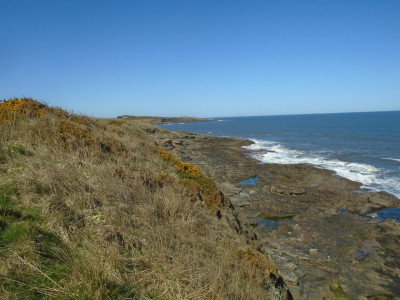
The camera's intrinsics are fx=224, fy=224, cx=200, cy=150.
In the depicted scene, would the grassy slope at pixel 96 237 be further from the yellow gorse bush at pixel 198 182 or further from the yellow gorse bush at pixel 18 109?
the yellow gorse bush at pixel 198 182

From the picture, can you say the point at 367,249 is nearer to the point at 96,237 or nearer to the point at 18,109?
the point at 96,237

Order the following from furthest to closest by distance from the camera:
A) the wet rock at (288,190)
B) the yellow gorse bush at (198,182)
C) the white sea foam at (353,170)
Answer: the white sea foam at (353,170) < the wet rock at (288,190) < the yellow gorse bush at (198,182)

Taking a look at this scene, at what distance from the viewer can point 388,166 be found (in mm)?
→ 24297

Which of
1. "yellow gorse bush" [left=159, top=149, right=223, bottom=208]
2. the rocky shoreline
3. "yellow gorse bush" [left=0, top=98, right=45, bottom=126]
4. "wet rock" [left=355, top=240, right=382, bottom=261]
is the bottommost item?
"wet rock" [left=355, top=240, right=382, bottom=261]

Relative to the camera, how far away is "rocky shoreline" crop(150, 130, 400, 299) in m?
8.06

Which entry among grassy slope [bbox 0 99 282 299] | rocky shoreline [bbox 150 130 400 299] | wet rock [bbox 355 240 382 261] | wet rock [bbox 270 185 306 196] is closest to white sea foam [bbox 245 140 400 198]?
rocky shoreline [bbox 150 130 400 299]

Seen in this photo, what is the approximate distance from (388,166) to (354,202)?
528 inches

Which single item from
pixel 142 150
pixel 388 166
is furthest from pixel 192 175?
pixel 388 166

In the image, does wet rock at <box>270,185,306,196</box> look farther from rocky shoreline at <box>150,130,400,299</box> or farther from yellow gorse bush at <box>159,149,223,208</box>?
yellow gorse bush at <box>159,149,223,208</box>

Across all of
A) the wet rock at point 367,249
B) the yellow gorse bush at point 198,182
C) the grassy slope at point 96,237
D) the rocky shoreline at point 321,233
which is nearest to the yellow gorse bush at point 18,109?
the grassy slope at point 96,237

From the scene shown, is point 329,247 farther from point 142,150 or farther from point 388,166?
point 388,166

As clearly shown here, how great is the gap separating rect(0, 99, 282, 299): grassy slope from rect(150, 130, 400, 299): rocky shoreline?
3630 mm

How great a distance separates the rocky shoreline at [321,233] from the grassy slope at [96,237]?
143 inches

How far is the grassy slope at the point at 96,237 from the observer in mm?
2584
